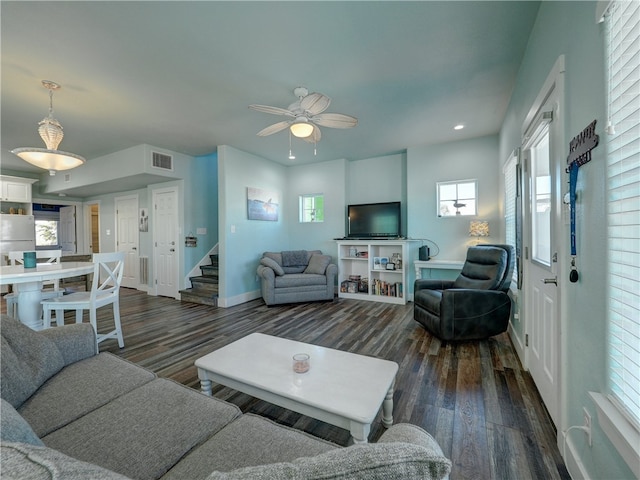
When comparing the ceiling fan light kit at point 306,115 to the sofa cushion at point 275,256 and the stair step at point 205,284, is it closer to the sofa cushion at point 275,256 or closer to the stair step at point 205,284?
the sofa cushion at point 275,256

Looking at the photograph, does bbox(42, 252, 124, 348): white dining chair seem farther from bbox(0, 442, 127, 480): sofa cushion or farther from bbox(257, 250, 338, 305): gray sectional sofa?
bbox(0, 442, 127, 480): sofa cushion

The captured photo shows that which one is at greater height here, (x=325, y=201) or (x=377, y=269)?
(x=325, y=201)

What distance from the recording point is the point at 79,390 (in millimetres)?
1217

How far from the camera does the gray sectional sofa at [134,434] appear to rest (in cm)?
40

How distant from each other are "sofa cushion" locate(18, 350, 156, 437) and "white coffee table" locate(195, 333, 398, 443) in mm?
396

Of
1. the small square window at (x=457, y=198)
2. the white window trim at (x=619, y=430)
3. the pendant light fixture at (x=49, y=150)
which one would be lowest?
the white window trim at (x=619, y=430)

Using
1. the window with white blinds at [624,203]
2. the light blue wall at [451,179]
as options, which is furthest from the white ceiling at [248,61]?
the window with white blinds at [624,203]

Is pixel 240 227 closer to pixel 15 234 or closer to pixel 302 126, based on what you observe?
pixel 302 126

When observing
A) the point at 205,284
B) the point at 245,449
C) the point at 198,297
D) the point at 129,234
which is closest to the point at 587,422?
the point at 245,449

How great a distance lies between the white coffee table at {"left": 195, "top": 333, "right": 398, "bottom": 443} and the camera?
1.20m

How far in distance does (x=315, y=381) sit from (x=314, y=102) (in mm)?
2099

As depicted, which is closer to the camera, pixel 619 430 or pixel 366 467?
pixel 366 467

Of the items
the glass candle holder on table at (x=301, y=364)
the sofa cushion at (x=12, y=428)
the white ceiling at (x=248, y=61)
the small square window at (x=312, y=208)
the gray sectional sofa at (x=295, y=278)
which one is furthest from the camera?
the small square window at (x=312, y=208)

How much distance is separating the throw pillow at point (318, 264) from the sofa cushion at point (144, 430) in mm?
3563
